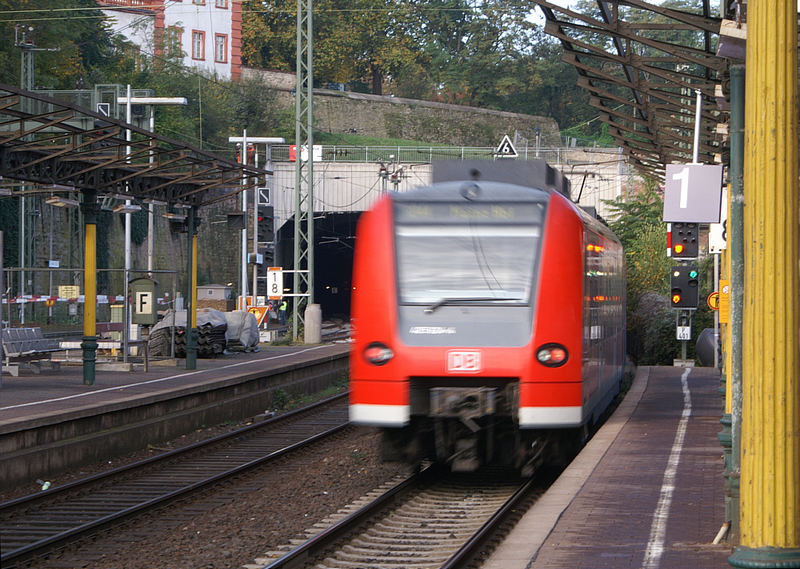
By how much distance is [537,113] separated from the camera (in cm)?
10450

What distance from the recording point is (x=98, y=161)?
1931cm

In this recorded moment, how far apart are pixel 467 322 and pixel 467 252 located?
2.45 ft

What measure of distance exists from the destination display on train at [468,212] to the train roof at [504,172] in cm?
47

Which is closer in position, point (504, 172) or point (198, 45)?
point (504, 172)

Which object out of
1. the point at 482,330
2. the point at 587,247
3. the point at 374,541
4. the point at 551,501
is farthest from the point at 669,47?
the point at 374,541

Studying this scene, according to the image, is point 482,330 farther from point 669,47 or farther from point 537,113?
point 537,113

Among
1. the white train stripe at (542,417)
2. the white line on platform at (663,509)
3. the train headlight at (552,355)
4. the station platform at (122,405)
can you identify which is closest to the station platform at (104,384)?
the station platform at (122,405)

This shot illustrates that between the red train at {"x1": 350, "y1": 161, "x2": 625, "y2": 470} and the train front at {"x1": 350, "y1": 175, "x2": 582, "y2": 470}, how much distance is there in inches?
0.5

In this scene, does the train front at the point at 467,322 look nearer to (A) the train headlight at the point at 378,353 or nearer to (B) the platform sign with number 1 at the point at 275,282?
(A) the train headlight at the point at 378,353

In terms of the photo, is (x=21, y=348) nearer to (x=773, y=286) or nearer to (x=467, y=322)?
(x=467, y=322)

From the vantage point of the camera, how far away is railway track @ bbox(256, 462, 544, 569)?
8.97 metres

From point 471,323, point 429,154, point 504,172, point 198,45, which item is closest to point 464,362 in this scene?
point 471,323

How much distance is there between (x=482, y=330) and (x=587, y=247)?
1995 millimetres

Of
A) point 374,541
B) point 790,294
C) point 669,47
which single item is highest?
point 669,47
